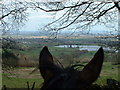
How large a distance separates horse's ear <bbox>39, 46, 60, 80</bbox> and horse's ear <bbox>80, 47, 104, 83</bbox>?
184 millimetres

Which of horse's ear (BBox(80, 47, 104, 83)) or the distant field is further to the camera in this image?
the distant field

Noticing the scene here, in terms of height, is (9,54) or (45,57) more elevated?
(45,57)

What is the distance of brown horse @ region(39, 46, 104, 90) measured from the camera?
1.00 meters

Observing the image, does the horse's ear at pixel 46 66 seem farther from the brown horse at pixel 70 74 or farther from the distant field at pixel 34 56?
the distant field at pixel 34 56

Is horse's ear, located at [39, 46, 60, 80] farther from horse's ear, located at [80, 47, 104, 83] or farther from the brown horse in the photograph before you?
horse's ear, located at [80, 47, 104, 83]

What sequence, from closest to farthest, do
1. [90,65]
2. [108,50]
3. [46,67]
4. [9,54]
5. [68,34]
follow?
[90,65] < [46,67] < [108,50] < [9,54] < [68,34]

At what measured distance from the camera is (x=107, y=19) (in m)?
4.21

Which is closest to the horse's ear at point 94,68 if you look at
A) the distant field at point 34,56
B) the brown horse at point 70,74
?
the brown horse at point 70,74

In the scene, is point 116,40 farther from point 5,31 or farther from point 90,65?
point 90,65

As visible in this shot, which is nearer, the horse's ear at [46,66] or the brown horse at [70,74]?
the brown horse at [70,74]

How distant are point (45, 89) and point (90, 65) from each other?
0.84 feet

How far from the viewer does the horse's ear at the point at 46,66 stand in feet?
3.75

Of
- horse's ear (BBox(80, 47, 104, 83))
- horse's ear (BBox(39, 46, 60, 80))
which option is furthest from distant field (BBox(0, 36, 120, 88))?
horse's ear (BBox(80, 47, 104, 83))

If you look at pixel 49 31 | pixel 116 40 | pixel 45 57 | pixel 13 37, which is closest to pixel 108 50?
pixel 116 40
